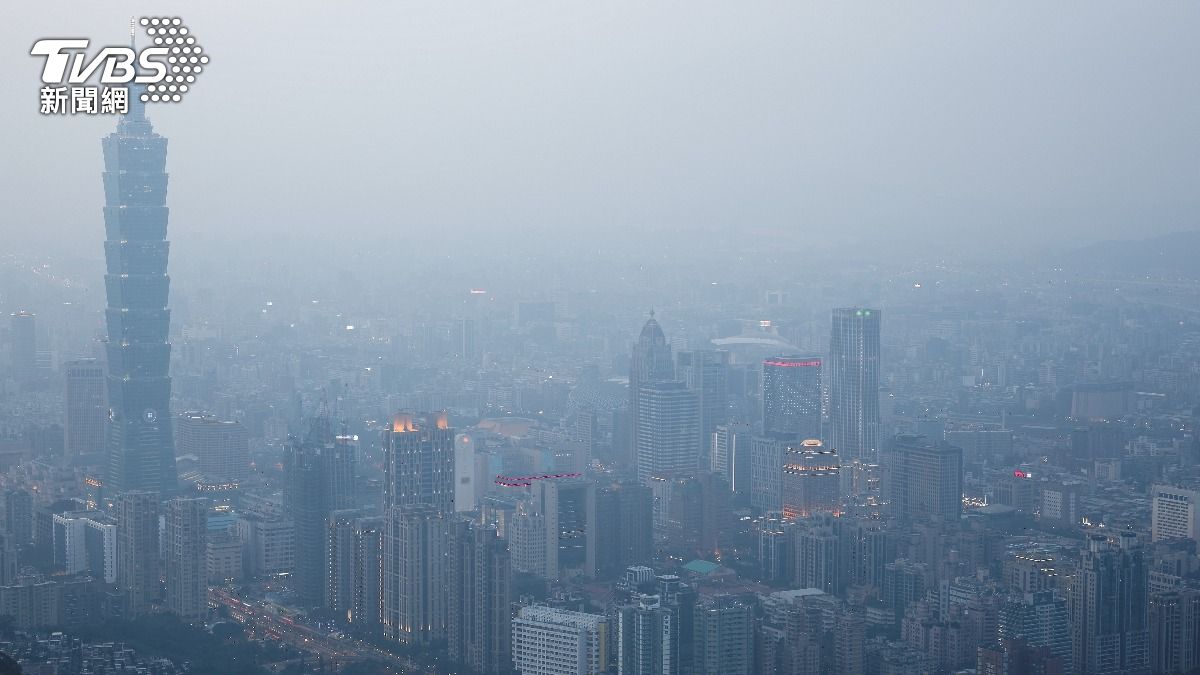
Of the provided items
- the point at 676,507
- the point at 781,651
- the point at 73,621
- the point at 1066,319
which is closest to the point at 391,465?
the point at 676,507

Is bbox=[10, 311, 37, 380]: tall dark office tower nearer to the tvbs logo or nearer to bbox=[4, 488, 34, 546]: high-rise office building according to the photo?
bbox=[4, 488, 34, 546]: high-rise office building

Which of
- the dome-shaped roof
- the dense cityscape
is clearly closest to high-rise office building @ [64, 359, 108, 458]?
the dense cityscape

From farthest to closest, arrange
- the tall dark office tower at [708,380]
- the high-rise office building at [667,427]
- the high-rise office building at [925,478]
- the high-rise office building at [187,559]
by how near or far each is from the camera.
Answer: the tall dark office tower at [708,380] < the high-rise office building at [667,427] < the high-rise office building at [925,478] < the high-rise office building at [187,559]

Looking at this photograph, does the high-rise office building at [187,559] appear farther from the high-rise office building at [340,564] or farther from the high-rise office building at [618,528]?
the high-rise office building at [618,528]

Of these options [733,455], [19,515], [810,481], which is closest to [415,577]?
[19,515]

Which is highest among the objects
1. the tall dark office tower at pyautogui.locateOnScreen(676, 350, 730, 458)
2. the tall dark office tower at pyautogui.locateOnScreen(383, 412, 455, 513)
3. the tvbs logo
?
the tvbs logo

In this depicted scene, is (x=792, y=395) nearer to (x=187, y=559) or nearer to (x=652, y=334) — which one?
(x=652, y=334)

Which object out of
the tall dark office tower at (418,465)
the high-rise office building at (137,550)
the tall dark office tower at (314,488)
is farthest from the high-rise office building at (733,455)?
the high-rise office building at (137,550)
